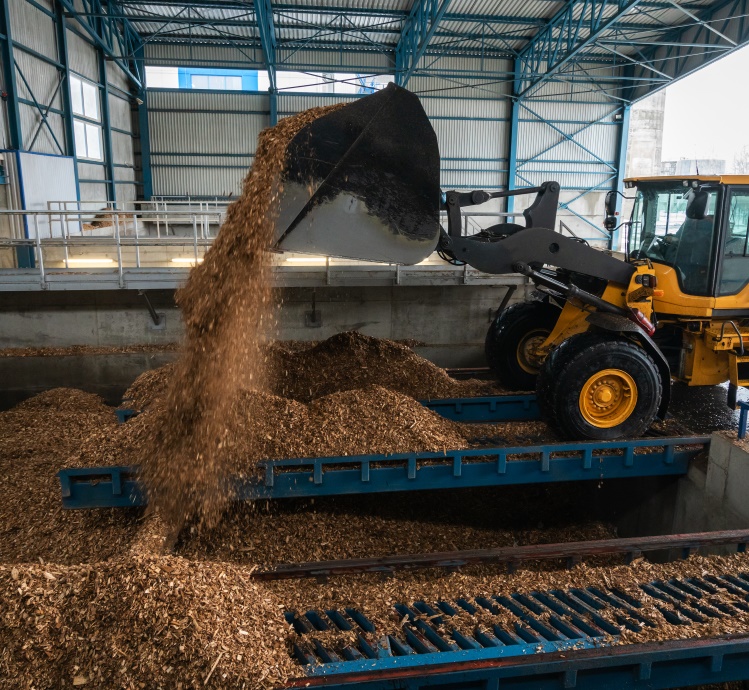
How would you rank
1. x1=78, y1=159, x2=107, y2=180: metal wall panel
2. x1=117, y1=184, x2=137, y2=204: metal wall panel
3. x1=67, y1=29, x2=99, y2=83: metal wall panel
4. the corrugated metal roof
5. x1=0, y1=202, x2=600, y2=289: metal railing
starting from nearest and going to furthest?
x1=0, y1=202, x2=600, y2=289: metal railing, x1=67, y1=29, x2=99, y2=83: metal wall panel, x1=78, y1=159, x2=107, y2=180: metal wall panel, the corrugated metal roof, x1=117, y1=184, x2=137, y2=204: metal wall panel

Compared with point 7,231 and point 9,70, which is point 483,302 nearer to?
point 7,231

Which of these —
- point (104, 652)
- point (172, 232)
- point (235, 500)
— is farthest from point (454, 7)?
point (104, 652)

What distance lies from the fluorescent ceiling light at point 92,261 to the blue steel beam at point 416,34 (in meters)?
10.0

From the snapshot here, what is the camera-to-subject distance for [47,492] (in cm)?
706

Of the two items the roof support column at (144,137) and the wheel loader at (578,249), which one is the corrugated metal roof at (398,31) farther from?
the wheel loader at (578,249)

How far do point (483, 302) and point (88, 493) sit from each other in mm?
8084

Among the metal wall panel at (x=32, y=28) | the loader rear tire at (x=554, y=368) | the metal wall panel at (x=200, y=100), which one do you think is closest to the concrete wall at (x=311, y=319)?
the loader rear tire at (x=554, y=368)

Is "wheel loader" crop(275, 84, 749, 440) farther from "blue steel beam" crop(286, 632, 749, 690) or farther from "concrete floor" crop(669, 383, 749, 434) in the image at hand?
"blue steel beam" crop(286, 632, 749, 690)

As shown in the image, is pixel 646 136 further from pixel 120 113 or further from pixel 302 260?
pixel 120 113

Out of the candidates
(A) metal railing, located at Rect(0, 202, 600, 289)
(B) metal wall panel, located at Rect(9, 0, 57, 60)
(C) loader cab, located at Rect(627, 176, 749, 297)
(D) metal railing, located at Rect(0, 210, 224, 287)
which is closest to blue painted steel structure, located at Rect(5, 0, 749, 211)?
(B) metal wall panel, located at Rect(9, 0, 57, 60)

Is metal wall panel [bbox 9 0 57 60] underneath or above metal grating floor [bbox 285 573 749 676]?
above

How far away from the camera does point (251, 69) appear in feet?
73.9

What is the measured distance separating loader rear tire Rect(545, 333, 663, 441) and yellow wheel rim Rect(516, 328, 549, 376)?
186 centimetres

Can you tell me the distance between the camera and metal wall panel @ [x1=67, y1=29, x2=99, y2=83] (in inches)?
688
